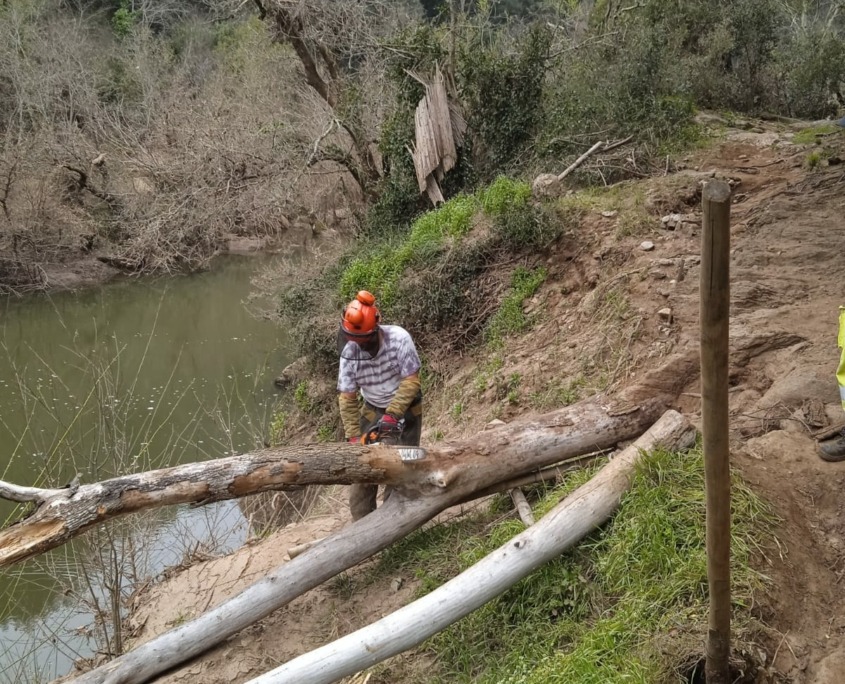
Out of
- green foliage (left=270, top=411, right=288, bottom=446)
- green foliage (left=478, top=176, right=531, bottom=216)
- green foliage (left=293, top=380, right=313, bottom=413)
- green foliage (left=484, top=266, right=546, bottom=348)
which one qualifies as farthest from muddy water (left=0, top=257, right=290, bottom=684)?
green foliage (left=478, top=176, right=531, bottom=216)

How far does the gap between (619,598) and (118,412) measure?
5690 millimetres

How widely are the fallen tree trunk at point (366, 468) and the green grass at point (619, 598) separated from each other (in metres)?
0.39

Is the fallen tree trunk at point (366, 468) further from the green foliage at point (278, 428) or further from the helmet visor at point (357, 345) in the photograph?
the green foliage at point (278, 428)

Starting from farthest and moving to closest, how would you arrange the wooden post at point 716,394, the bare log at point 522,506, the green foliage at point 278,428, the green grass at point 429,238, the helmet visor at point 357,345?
the green foliage at point 278,428
the green grass at point 429,238
the helmet visor at point 357,345
the bare log at point 522,506
the wooden post at point 716,394

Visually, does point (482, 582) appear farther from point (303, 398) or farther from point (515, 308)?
point (303, 398)

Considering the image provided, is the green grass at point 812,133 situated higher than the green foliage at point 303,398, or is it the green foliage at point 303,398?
the green grass at point 812,133

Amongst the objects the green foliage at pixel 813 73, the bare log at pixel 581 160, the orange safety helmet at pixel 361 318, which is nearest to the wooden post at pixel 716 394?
the orange safety helmet at pixel 361 318

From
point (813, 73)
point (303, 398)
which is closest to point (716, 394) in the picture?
point (303, 398)

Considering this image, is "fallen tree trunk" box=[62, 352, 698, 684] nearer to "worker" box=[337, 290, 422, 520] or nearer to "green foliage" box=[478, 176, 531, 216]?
"worker" box=[337, 290, 422, 520]

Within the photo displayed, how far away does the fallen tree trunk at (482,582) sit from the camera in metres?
4.03

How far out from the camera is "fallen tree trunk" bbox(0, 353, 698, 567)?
3668mm

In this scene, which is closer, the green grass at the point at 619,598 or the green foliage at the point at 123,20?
the green grass at the point at 619,598

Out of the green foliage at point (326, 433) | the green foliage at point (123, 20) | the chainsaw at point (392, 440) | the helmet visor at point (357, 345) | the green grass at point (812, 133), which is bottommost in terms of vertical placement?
the green foliage at point (326, 433)

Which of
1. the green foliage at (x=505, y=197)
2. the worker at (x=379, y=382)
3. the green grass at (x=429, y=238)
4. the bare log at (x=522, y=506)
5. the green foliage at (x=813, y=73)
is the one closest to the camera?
the bare log at (x=522, y=506)
